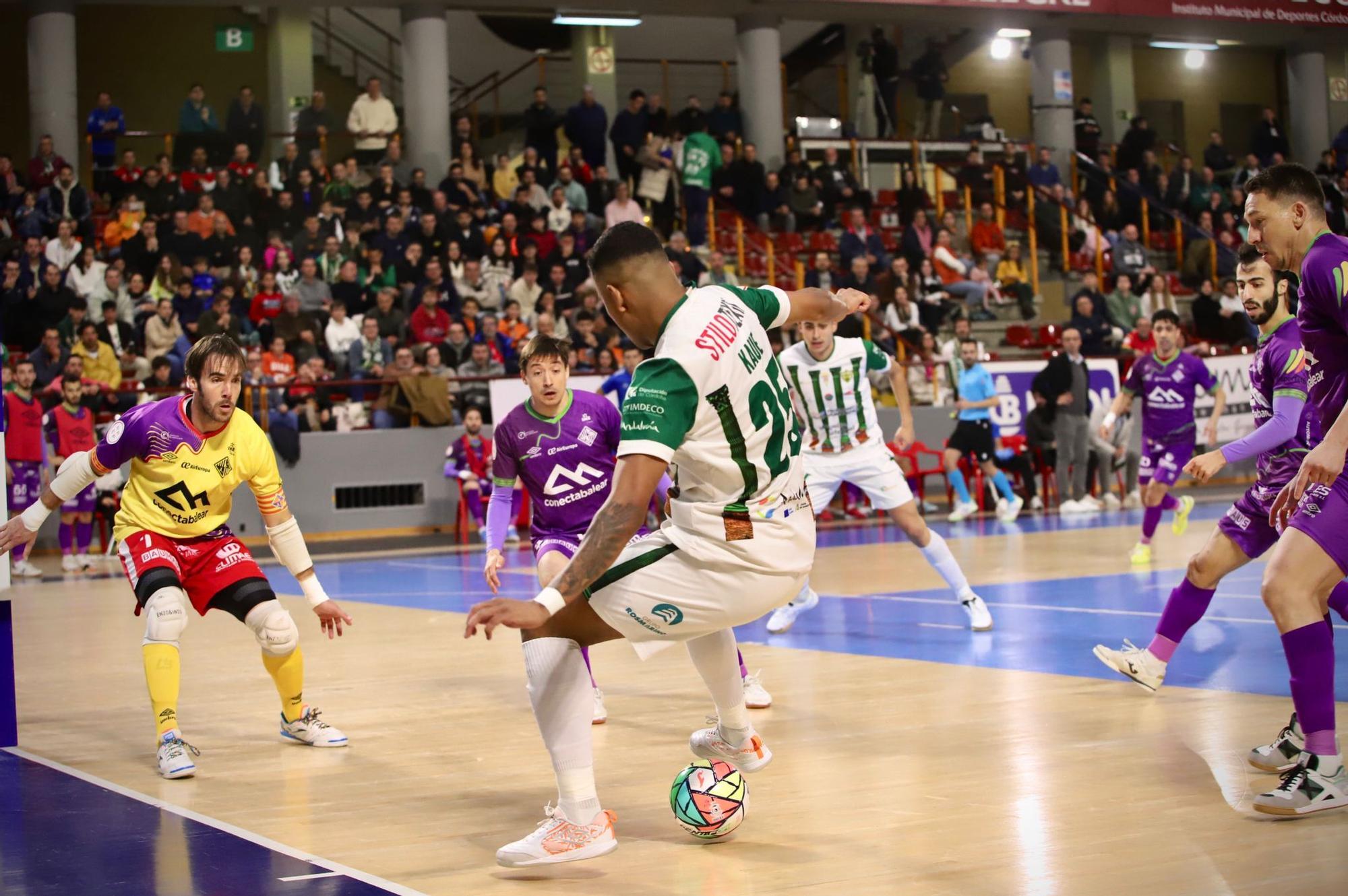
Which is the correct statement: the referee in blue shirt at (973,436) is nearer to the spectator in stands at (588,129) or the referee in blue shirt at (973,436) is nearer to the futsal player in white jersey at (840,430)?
the spectator in stands at (588,129)

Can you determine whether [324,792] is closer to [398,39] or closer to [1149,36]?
[398,39]

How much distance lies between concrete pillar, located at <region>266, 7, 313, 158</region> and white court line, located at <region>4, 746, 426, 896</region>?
2036 cm

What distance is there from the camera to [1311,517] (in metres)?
4.94

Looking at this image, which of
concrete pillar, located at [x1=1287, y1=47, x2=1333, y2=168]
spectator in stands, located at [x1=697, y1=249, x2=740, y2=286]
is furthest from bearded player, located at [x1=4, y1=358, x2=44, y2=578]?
concrete pillar, located at [x1=1287, y1=47, x2=1333, y2=168]

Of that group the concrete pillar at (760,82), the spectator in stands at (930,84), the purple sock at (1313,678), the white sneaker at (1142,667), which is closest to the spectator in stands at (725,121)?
the concrete pillar at (760,82)

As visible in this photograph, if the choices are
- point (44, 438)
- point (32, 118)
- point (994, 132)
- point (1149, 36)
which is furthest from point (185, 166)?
point (1149, 36)

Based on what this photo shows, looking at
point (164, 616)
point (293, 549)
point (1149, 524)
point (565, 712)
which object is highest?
point (293, 549)

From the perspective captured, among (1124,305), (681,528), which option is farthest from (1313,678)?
(1124,305)

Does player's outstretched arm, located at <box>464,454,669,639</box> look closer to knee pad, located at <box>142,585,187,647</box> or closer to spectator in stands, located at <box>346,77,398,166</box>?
knee pad, located at <box>142,585,187,647</box>

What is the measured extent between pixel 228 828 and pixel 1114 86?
28818 mm

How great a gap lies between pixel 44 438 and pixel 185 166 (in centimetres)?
654

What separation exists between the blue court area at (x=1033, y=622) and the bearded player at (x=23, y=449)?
12.5ft

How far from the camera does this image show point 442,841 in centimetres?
483

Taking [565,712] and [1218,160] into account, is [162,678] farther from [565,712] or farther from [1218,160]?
[1218,160]
